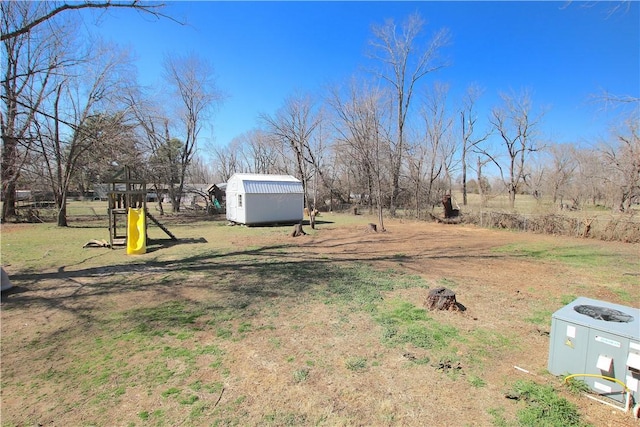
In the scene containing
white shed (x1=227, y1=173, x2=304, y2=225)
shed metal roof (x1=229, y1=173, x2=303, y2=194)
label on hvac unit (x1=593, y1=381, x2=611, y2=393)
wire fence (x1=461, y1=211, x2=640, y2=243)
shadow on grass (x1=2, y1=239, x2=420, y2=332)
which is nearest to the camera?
label on hvac unit (x1=593, y1=381, x2=611, y2=393)

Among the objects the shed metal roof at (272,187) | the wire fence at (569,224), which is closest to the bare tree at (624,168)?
the wire fence at (569,224)

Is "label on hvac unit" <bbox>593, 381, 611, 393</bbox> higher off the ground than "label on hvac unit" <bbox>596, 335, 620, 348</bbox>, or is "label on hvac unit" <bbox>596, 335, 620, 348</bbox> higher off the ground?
"label on hvac unit" <bbox>596, 335, 620, 348</bbox>

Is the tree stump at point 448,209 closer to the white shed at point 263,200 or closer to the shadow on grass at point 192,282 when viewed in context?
the white shed at point 263,200

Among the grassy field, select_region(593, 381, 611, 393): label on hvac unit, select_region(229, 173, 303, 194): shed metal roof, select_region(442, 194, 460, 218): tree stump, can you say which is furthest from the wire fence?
select_region(593, 381, 611, 393): label on hvac unit

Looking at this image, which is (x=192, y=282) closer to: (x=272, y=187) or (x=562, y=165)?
(x=272, y=187)

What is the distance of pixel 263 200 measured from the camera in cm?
1802

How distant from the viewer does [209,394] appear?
2842mm

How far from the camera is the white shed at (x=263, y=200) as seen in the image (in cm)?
1766

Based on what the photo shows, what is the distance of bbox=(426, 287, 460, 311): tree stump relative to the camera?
493 cm

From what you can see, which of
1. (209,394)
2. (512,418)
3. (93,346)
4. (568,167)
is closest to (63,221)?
(93,346)

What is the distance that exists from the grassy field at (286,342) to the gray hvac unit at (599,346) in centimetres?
21

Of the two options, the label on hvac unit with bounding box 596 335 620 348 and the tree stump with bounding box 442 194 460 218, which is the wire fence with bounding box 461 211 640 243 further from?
the label on hvac unit with bounding box 596 335 620 348

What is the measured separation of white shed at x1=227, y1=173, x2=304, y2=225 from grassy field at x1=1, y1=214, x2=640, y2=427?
942 cm

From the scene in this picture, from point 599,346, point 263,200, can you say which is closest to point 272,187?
point 263,200
